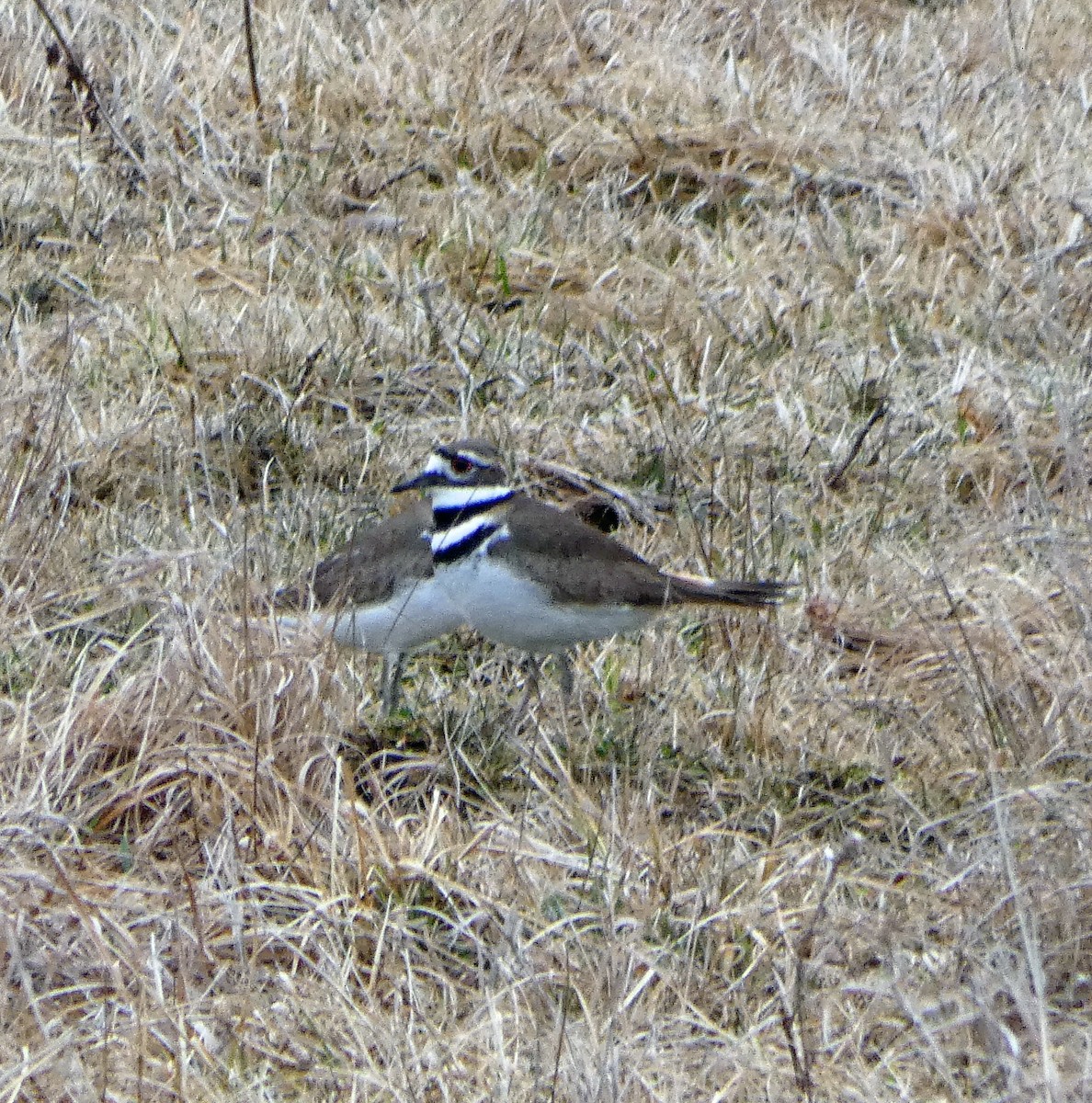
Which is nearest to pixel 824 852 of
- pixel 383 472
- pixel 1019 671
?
pixel 1019 671

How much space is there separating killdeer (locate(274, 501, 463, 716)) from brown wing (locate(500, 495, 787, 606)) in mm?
247

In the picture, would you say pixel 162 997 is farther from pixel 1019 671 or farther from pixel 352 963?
pixel 1019 671

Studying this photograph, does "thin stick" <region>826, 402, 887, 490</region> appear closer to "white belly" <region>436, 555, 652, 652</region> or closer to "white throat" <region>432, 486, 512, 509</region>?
"white throat" <region>432, 486, 512, 509</region>

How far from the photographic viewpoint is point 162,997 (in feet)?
12.6

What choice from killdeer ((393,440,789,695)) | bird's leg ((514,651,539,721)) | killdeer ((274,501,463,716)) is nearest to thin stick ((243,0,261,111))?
killdeer ((393,440,789,695))

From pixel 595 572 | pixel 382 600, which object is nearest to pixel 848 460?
pixel 595 572

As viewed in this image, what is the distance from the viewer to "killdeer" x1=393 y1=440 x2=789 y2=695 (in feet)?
17.8

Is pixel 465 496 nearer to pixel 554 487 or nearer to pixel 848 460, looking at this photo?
pixel 554 487

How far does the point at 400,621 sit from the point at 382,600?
148mm

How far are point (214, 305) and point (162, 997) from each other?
4130 millimetres

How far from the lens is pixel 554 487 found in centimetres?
693

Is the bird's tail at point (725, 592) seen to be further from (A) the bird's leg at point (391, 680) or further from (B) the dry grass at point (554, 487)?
(A) the bird's leg at point (391, 680)

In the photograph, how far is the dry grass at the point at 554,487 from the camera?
3922 mm

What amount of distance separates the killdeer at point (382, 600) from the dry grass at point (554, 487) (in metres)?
0.18
